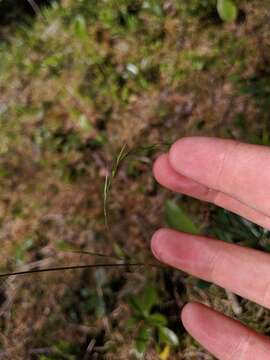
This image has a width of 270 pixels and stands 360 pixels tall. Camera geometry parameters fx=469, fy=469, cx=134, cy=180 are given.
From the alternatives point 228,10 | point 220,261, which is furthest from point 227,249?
point 228,10

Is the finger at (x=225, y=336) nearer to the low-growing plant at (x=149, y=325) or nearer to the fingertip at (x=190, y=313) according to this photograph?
the fingertip at (x=190, y=313)

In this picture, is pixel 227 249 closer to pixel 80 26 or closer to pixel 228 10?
pixel 228 10

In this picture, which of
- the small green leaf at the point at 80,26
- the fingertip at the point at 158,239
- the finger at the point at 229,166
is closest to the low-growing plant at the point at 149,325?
the fingertip at the point at 158,239

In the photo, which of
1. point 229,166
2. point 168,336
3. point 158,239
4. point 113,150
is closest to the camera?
point 229,166

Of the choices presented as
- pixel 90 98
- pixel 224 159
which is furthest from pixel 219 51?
pixel 224 159

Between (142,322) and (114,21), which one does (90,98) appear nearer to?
(114,21)

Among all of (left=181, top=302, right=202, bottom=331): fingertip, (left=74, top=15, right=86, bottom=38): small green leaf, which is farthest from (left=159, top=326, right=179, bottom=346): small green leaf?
(left=74, top=15, right=86, bottom=38): small green leaf
